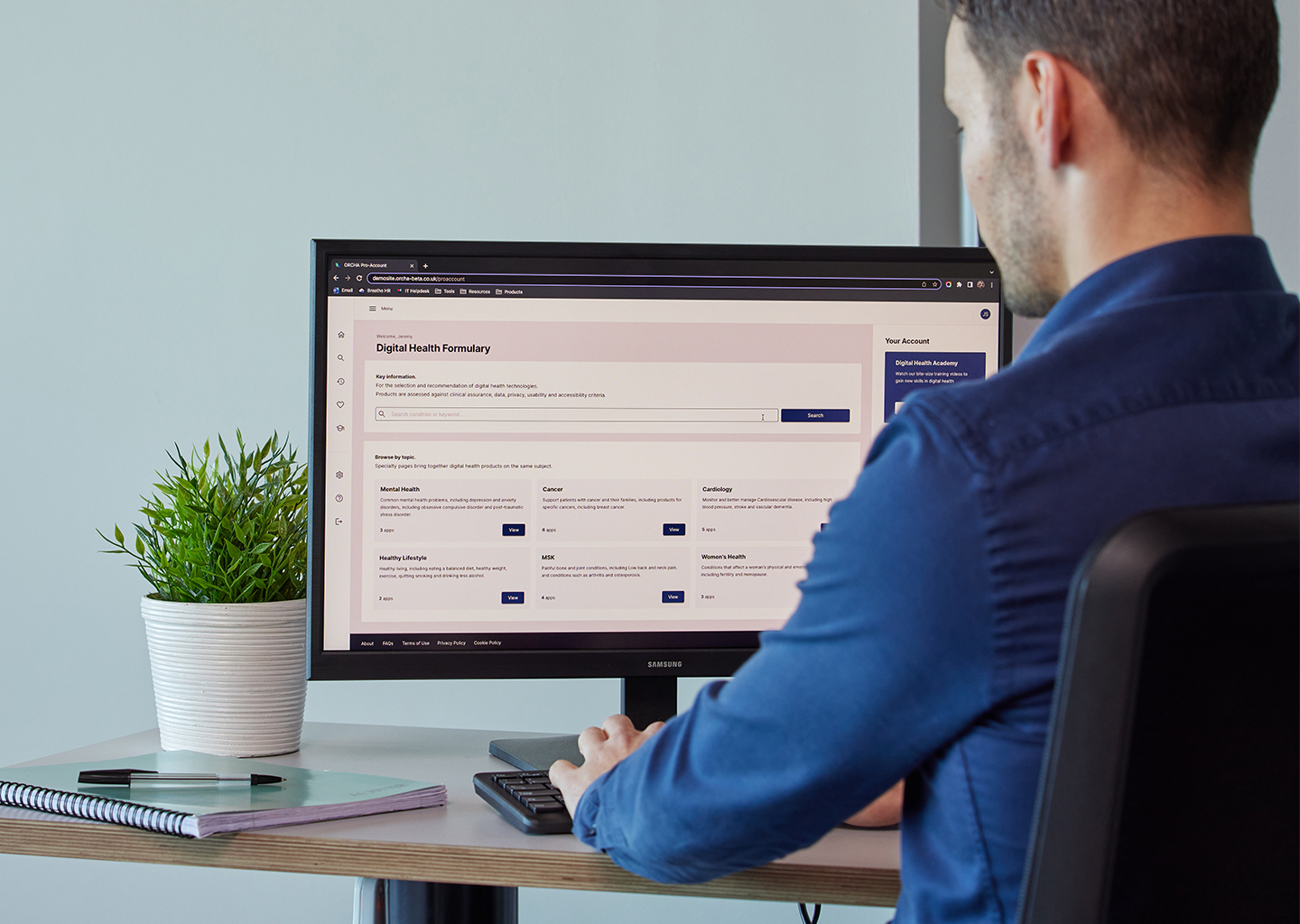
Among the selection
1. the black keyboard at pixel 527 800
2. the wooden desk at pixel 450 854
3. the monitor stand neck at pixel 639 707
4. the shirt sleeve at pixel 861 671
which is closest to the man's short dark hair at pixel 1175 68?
the shirt sleeve at pixel 861 671

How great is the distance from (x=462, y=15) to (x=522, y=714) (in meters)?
1.08

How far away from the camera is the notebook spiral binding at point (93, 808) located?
2.60ft

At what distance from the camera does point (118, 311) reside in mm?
1763

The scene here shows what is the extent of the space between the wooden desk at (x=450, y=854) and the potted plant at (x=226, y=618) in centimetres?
22

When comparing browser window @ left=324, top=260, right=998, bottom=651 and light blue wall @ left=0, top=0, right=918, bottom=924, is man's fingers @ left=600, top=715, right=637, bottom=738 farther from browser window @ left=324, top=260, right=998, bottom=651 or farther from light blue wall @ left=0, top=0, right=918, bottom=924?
light blue wall @ left=0, top=0, right=918, bottom=924

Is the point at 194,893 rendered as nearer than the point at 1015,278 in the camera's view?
No

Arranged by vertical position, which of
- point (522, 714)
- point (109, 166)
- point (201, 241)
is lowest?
point (522, 714)

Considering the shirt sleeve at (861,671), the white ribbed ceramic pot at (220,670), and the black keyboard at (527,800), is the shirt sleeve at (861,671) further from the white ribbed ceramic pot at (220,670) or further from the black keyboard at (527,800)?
the white ribbed ceramic pot at (220,670)

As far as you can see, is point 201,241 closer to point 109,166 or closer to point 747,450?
point 109,166

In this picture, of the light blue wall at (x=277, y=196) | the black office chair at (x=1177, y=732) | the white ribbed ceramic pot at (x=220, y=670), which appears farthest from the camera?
the light blue wall at (x=277, y=196)

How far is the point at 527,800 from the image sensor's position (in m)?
0.85

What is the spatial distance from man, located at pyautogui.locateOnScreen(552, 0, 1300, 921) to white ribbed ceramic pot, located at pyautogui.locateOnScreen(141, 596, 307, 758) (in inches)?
20.6

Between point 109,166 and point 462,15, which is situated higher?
point 462,15

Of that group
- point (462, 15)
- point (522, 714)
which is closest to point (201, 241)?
point (462, 15)
